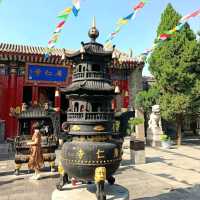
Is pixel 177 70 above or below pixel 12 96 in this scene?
above

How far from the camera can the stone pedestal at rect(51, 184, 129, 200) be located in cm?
502

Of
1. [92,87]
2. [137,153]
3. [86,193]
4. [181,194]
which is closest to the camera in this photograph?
[92,87]

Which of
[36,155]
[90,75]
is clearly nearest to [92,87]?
[90,75]

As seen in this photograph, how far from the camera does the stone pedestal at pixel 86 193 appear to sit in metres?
5.02

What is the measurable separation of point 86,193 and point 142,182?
7.47ft

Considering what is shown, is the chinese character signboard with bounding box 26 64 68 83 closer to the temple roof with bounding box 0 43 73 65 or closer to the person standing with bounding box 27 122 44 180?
the temple roof with bounding box 0 43 73 65

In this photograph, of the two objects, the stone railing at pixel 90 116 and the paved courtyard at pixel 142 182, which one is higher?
the stone railing at pixel 90 116

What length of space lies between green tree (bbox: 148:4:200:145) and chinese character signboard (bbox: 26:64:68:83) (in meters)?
6.89

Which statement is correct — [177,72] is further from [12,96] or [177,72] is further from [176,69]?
[12,96]

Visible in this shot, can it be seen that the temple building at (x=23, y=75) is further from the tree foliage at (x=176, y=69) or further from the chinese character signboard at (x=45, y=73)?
the tree foliage at (x=176, y=69)

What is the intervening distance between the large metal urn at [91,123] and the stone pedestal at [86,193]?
11.1 inches

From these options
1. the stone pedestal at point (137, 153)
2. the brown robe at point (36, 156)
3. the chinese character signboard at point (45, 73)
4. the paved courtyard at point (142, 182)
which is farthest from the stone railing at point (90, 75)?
the chinese character signboard at point (45, 73)

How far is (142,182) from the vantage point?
6965 mm

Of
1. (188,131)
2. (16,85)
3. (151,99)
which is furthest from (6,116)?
(188,131)
